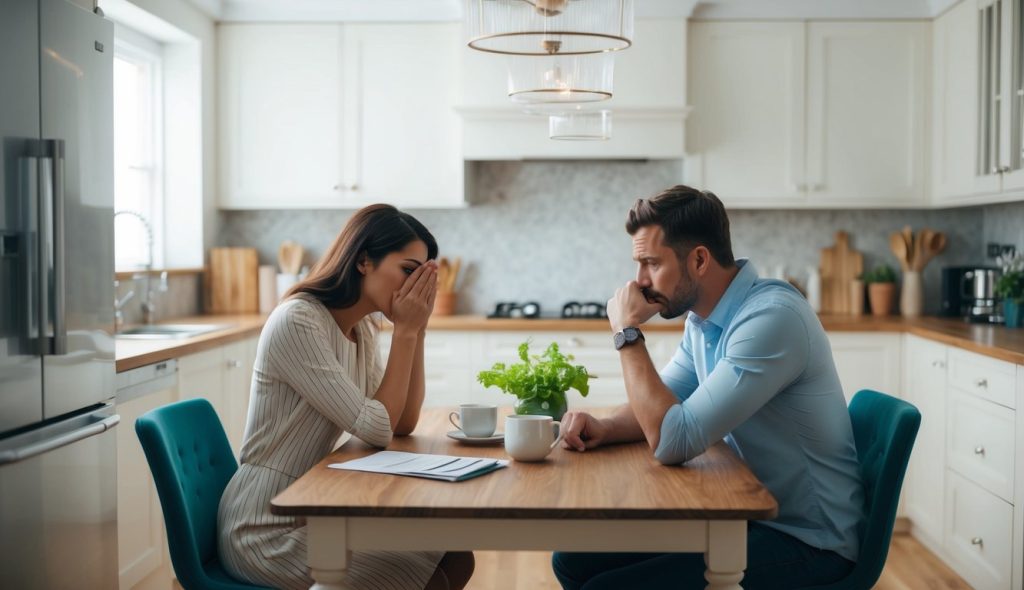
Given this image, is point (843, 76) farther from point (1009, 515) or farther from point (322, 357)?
point (322, 357)

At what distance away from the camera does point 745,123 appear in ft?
16.0

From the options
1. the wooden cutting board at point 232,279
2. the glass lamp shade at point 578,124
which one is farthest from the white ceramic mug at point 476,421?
the wooden cutting board at point 232,279

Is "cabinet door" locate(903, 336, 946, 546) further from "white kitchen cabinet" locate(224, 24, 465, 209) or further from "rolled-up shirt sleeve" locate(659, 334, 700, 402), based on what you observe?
"white kitchen cabinet" locate(224, 24, 465, 209)

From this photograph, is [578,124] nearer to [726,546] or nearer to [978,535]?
[726,546]

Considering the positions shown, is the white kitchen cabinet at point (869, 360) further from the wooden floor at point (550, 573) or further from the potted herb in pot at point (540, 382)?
the potted herb in pot at point (540, 382)

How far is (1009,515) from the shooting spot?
3.33 meters

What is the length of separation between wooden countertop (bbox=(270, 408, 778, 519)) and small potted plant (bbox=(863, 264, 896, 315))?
3126 millimetres

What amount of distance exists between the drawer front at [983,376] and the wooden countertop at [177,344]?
280 cm

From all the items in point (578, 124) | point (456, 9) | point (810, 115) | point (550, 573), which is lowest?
point (550, 573)

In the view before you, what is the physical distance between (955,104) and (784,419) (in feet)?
9.88

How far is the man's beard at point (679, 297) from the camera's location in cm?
232

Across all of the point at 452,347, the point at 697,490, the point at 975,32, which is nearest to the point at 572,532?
the point at 697,490

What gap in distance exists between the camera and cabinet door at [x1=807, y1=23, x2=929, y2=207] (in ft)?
15.9

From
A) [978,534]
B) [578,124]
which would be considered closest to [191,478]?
[578,124]
